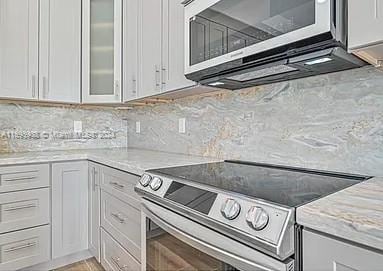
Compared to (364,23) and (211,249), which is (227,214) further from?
(364,23)

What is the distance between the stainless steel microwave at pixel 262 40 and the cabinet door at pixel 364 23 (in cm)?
4

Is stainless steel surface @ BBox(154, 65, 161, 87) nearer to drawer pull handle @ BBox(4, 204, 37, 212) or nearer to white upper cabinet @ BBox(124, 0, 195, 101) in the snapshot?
white upper cabinet @ BBox(124, 0, 195, 101)

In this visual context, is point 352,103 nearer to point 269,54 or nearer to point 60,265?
point 269,54

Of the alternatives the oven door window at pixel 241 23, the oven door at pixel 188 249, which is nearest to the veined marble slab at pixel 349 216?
the oven door at pixel 188 249

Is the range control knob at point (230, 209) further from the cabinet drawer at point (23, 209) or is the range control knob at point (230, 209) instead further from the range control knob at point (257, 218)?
the cabinet drawer at point (23, 209)

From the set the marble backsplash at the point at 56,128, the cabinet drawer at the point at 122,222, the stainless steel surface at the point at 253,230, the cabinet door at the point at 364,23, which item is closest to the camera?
the stainless steel surface at the point at 253,230

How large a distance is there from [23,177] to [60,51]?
1.15 m

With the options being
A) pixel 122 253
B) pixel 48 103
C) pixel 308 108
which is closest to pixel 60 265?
pixel 122 253

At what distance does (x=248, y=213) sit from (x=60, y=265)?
6.75 feet

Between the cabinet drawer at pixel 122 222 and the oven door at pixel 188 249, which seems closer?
the oven door at pixel 188 249

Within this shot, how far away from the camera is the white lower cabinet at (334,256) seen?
57 centimetres

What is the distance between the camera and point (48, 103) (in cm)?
254

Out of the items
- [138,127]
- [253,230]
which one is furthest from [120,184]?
[138,127]

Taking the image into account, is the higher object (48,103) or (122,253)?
(48,103)
